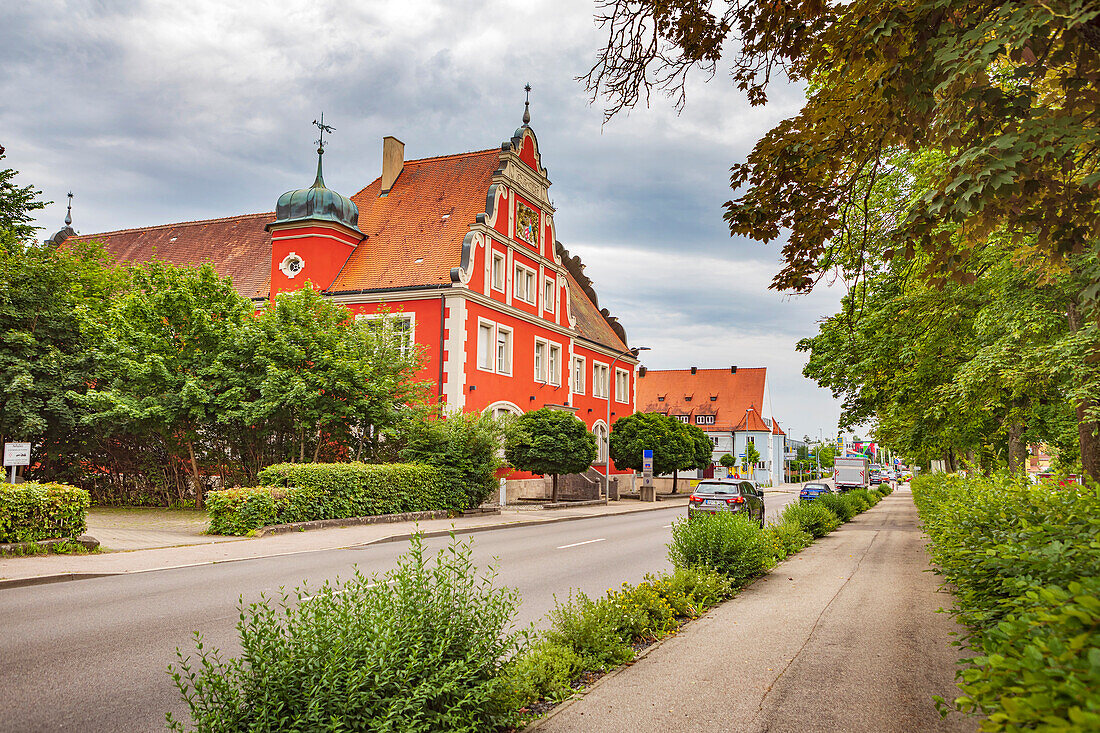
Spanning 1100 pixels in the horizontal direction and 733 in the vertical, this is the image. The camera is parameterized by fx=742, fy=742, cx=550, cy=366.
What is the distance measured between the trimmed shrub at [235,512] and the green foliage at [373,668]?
14.5 meters

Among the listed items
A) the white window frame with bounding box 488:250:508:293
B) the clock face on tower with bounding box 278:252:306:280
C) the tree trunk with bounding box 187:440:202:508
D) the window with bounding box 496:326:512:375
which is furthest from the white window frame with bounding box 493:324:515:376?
the tree trunk with bounding box 187:440:202:508

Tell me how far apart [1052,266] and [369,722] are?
243 inches

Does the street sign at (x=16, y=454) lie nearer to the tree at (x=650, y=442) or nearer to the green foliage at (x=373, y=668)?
the green foliage at (x=373, y=668)

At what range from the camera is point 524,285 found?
37125mm

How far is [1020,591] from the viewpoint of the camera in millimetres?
4113

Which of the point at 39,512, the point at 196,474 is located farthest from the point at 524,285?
the point at 39,512

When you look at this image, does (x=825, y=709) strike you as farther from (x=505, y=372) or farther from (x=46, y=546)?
(x=505, y=372)

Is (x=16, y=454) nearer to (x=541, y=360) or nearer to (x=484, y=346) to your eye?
(x=484, y=346)

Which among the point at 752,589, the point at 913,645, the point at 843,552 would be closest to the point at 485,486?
the point at 843,552

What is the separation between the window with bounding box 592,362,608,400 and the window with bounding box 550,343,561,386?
665cm

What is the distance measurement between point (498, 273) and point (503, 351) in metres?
3.67

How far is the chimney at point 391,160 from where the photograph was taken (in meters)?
39.9

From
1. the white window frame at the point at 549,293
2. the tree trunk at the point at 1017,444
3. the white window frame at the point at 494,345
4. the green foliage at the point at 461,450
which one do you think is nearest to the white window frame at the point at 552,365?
the white window frame at the point at 549,293

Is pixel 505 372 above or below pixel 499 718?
above
